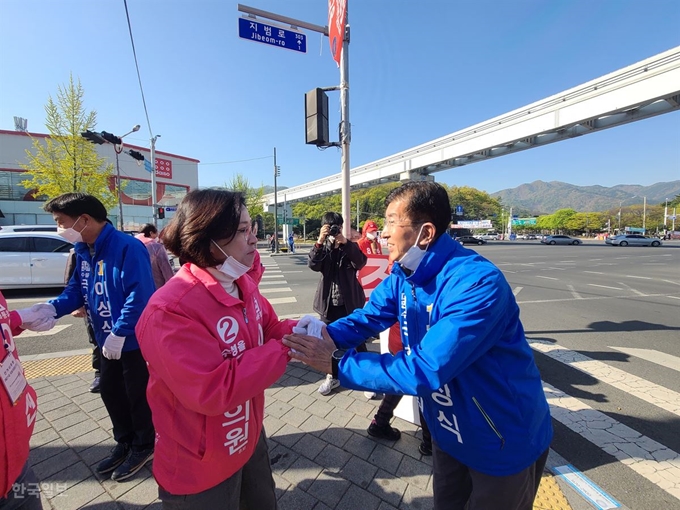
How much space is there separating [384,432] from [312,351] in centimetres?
174

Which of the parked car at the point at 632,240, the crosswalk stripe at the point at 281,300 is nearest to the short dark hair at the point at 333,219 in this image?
the crosswalk stripe at the point at 281,300

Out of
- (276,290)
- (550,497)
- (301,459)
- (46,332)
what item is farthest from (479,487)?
(276,290)

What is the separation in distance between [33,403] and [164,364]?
101 cm

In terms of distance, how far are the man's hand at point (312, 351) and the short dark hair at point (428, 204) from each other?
742 millimetres

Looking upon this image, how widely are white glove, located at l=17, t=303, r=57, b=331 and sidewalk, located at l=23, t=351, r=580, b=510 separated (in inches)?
43.7

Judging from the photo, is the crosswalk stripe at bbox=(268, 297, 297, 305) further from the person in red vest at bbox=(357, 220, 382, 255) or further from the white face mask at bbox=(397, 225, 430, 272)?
the white face mask at bbox=(397, 225, 430, 272)

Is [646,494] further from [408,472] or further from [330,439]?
[330,439]

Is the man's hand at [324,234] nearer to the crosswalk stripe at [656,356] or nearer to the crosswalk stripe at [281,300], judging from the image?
the crosswalk stripe at [281,300]

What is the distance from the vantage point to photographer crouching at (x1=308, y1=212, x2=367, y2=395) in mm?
3609

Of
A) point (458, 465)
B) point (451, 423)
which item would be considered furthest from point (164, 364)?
point (458, 465)

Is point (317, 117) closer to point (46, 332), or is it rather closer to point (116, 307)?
point (116, 307)

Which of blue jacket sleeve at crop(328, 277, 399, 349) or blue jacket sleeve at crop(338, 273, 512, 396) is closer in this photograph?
blue jacket sleeve at crop(338, 273, 512, 396)

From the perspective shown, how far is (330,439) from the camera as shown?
8.83 ft

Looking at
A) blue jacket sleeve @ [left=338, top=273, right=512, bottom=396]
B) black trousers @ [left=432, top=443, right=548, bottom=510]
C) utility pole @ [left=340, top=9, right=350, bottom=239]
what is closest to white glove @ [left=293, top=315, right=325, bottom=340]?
blue jacket sleeve @ [left=338, top=273, right=512, bottom=396]
